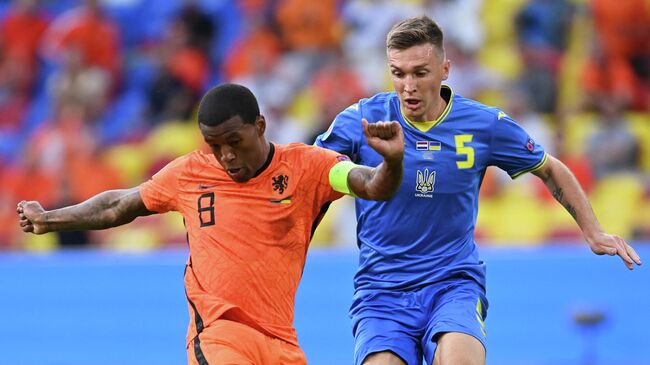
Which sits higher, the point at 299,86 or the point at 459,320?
the point at 299,86

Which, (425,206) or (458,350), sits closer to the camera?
(458,350)

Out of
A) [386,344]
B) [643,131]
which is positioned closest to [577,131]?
[643,131]

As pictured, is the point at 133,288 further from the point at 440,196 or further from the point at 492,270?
the point at 440,196

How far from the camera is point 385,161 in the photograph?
533 cm

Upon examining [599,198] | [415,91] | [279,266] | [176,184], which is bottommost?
[279,266]

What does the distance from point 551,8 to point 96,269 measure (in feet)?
18.4

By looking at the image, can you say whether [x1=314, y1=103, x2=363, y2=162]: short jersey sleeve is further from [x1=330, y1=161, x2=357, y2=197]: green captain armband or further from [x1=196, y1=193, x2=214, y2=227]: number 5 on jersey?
[x1=196, y1=193, x2=214, y2=227]: number 5 on jersey

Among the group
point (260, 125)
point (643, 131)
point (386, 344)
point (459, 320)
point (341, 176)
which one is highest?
point (643, 131)

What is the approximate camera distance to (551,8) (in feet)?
41.6

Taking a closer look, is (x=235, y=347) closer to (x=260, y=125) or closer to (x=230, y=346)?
(x=230, y=346)

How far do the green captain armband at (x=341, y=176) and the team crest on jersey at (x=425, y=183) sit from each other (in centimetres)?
75

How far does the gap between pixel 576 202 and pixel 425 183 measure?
0.93 m

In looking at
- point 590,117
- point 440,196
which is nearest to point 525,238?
point 590,117

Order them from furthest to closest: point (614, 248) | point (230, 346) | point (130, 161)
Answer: point (130, 161)
point (614, 248)
point (230, 346)
